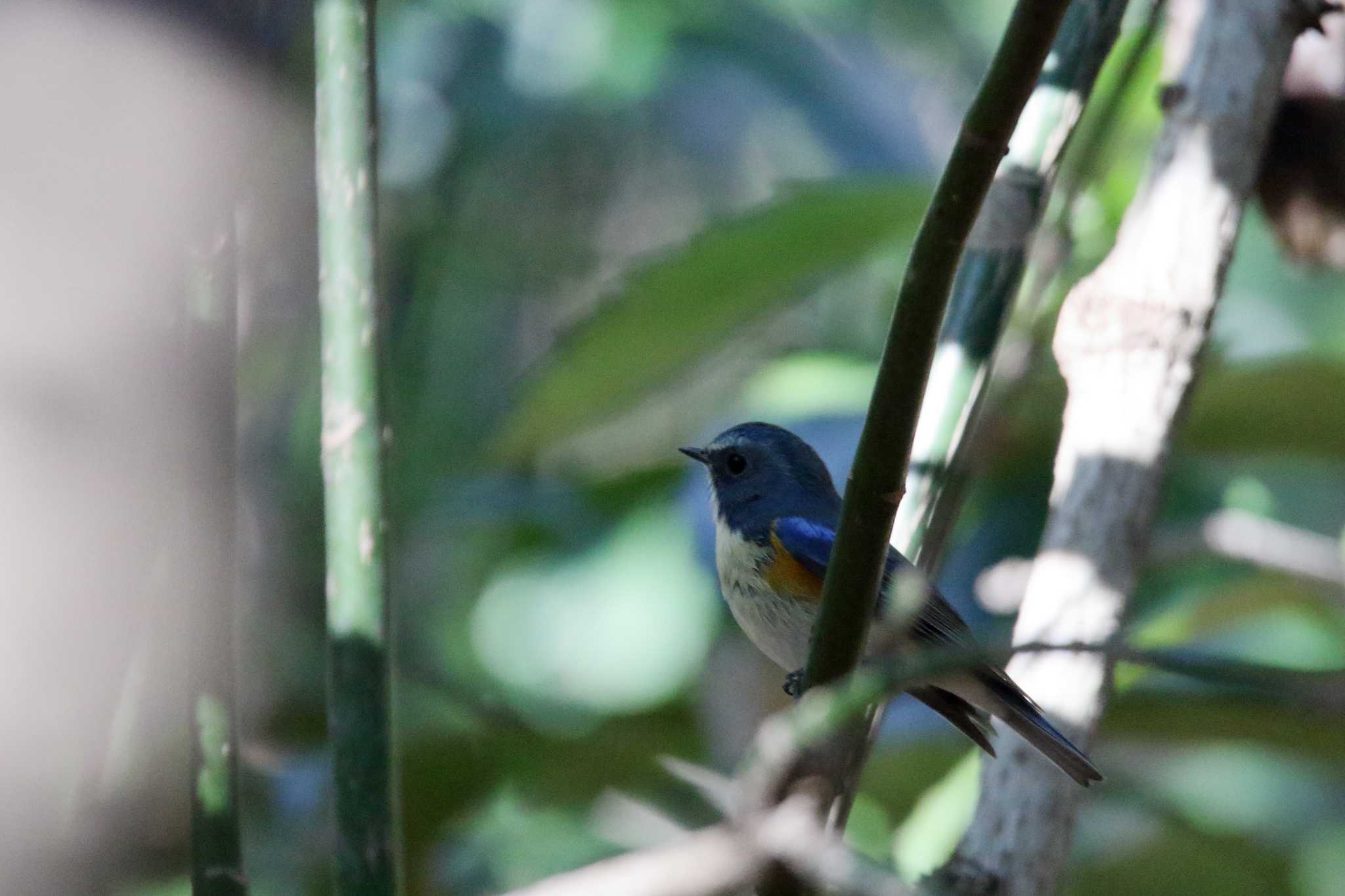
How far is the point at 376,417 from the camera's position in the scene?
122cm

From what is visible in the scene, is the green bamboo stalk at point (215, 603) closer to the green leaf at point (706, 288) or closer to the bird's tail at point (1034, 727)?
the bird's tail at point (1034, 727)

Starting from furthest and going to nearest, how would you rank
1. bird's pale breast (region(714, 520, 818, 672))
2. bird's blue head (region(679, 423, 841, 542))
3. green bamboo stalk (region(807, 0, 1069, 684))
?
bird's blue head (region(679, 423, 841, 542)) → bird's pale breast (region(714, 520, 818, 672)) → green bamboo stalk (region(807, 0, 1069, 684))

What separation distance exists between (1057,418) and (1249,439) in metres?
0.36

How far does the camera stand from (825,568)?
77.4 inches

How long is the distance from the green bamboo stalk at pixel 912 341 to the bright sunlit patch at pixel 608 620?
7.42 feet

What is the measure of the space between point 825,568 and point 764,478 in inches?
24.9

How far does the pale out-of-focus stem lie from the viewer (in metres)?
1.80

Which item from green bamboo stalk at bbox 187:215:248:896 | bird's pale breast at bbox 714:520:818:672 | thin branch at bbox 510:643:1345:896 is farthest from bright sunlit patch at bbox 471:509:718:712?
thin branch at bbox 510:643:1345:896

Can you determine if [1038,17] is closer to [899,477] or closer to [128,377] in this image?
[899,477]

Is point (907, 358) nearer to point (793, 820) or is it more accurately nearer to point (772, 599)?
point (793, 820)

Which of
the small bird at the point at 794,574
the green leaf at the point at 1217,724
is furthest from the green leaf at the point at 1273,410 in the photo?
the small bird at the point at 794,574

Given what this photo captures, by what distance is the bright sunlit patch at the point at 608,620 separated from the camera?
3.44m

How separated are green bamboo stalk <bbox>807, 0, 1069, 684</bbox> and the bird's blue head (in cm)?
139

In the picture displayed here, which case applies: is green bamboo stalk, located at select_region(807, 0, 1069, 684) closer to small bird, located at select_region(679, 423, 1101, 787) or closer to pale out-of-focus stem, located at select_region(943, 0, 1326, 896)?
small bird, located at select_region(679, 423, 1101, 787)
